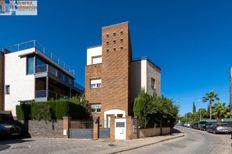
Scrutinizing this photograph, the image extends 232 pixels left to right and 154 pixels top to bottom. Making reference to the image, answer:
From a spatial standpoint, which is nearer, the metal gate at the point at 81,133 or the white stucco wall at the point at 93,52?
the metal gate at the point at 81,133

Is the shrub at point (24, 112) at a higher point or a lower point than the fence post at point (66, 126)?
higher

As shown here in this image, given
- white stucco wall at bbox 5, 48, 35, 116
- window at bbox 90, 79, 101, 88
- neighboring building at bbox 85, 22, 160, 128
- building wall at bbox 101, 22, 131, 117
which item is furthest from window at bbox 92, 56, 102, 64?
white stucco wall at bbox 5, 48, 35, 116

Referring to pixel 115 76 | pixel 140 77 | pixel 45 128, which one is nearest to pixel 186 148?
pixel 45 128

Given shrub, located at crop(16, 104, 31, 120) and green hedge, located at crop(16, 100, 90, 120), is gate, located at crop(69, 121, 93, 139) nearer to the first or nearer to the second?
green hedge, located at crop(16, 100, 90, 120)

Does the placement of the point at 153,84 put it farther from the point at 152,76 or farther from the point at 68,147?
the point at 68,147

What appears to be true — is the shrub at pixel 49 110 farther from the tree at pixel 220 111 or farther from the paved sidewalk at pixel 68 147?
the tree at pixel 220 111

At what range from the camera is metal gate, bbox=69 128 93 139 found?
822 inches

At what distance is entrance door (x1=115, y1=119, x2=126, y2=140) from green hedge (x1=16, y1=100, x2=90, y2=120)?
5050 mm

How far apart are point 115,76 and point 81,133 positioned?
8.40 m

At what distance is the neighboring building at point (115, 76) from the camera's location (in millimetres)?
27125

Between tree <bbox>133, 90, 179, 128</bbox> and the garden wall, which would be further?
tree <bbox>133, 90, 179, 128</bbox>

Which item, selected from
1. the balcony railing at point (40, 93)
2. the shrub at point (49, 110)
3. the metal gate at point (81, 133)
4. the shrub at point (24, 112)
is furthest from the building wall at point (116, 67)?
the shrub at point (24, 112)

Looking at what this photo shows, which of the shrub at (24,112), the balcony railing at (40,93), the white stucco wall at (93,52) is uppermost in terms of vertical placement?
the white stucco wall at (93,52)

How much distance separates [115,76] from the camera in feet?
90.6
